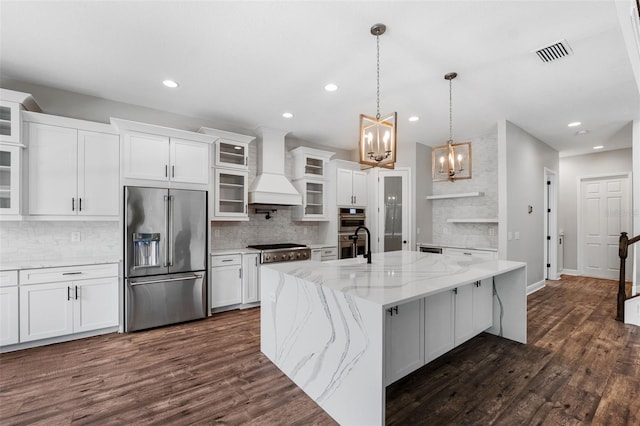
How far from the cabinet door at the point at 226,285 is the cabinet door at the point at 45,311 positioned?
5.00 ft

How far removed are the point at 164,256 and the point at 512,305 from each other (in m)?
4.03

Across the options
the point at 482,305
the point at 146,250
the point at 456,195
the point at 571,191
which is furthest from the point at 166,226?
the point at 571,191

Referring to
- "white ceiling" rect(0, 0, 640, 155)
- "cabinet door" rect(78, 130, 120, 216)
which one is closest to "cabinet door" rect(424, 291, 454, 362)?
"white ceiling" rect(0, 0, 640, 155)

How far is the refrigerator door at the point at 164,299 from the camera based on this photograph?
3.42m

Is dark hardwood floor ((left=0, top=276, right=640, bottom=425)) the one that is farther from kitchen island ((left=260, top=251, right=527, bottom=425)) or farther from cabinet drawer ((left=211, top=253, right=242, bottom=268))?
cabinet drawer ((left=211, top=253, right=242, bottom=268))

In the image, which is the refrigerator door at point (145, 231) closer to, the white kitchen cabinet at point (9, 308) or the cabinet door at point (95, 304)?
the cabinet door at point (95, 304)

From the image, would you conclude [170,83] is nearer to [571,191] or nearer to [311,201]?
[311,201]

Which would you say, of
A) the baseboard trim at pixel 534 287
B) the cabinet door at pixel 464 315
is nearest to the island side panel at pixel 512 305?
the cabinet door at pixel 464 315

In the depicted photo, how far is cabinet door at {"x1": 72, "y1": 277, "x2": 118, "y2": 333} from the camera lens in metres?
3.17

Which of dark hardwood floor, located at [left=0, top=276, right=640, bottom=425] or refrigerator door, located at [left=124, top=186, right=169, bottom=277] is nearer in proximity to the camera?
dark hardwood floor, located at [left=0, top=276, right=640, bottom=425]

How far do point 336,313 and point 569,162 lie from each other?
782 centimetres

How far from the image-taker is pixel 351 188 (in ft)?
19.0

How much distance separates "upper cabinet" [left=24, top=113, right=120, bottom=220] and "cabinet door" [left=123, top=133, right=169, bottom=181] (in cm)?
15

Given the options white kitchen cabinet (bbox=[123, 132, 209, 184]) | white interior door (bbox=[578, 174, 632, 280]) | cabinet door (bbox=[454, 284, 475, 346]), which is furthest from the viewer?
white interior door (bbox=[578, 174, 632, 280])
